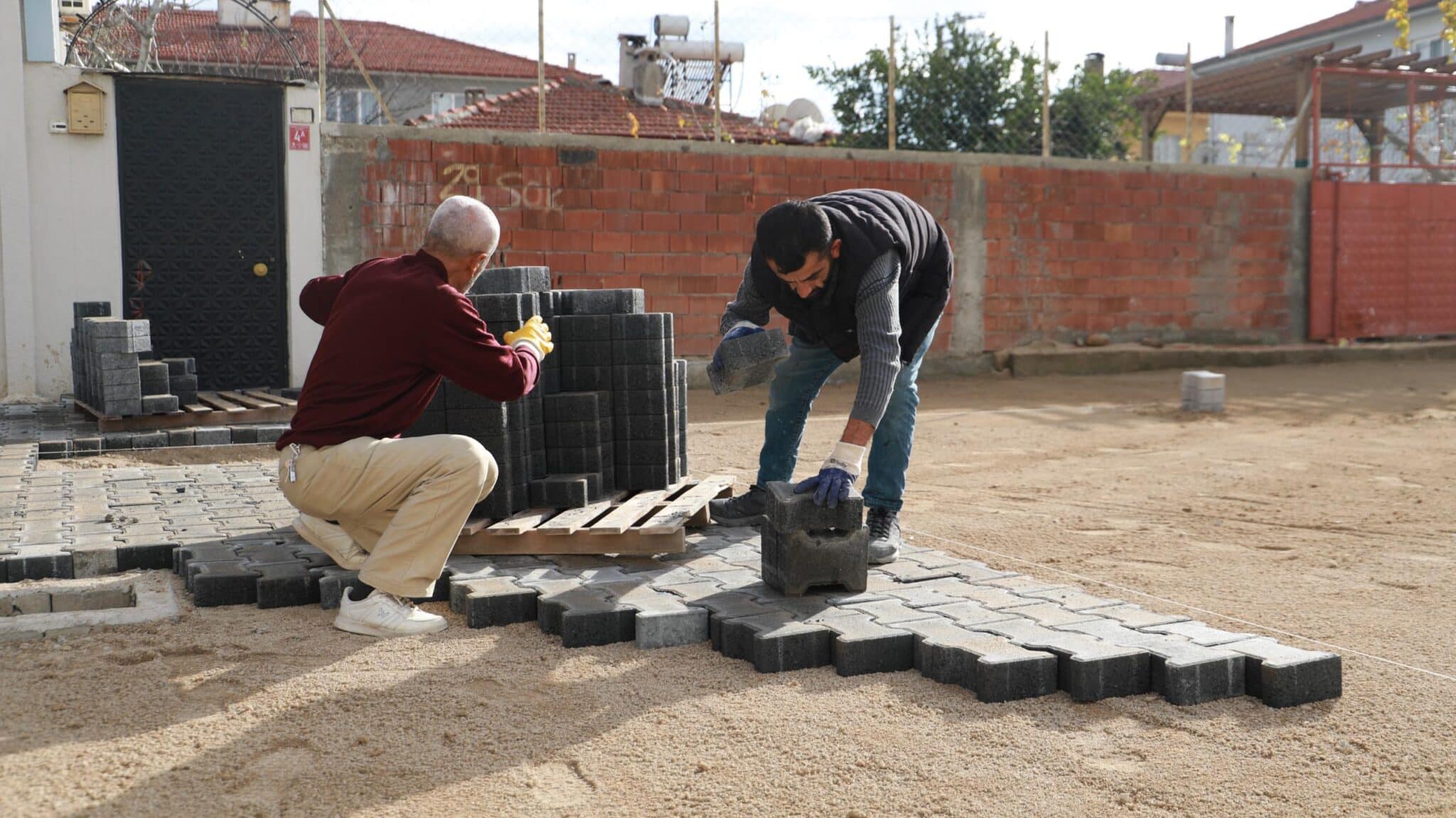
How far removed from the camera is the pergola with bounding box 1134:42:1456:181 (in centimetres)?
1538

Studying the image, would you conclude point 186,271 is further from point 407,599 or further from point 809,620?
point 809,620

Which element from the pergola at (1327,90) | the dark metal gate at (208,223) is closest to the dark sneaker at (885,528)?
the dark metal gate at (208,223)

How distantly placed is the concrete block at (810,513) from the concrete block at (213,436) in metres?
5.12

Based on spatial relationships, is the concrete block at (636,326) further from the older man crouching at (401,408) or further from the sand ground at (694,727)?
the sand ground at (694,727)

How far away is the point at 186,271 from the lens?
34.5 feet

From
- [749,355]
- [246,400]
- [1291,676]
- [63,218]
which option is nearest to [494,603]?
[749,355]

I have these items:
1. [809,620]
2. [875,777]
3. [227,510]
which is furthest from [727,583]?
[227,510]

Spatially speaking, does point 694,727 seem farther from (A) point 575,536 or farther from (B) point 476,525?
(B) point 476,525

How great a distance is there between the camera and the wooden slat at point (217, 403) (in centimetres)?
855

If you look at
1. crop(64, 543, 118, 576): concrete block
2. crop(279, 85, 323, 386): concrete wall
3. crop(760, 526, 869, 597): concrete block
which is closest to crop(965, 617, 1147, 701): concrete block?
crop(760, 526, 869, 597): concrete block

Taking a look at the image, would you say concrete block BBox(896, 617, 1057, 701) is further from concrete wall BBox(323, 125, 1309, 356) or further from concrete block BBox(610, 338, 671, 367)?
concrete wall BBox(323, 125, 1309, 356)

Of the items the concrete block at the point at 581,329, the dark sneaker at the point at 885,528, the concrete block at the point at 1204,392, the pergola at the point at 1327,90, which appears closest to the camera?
the dark sneaker at the point at 885,528

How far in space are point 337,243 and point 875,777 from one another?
9479 mm

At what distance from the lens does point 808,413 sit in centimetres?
523
